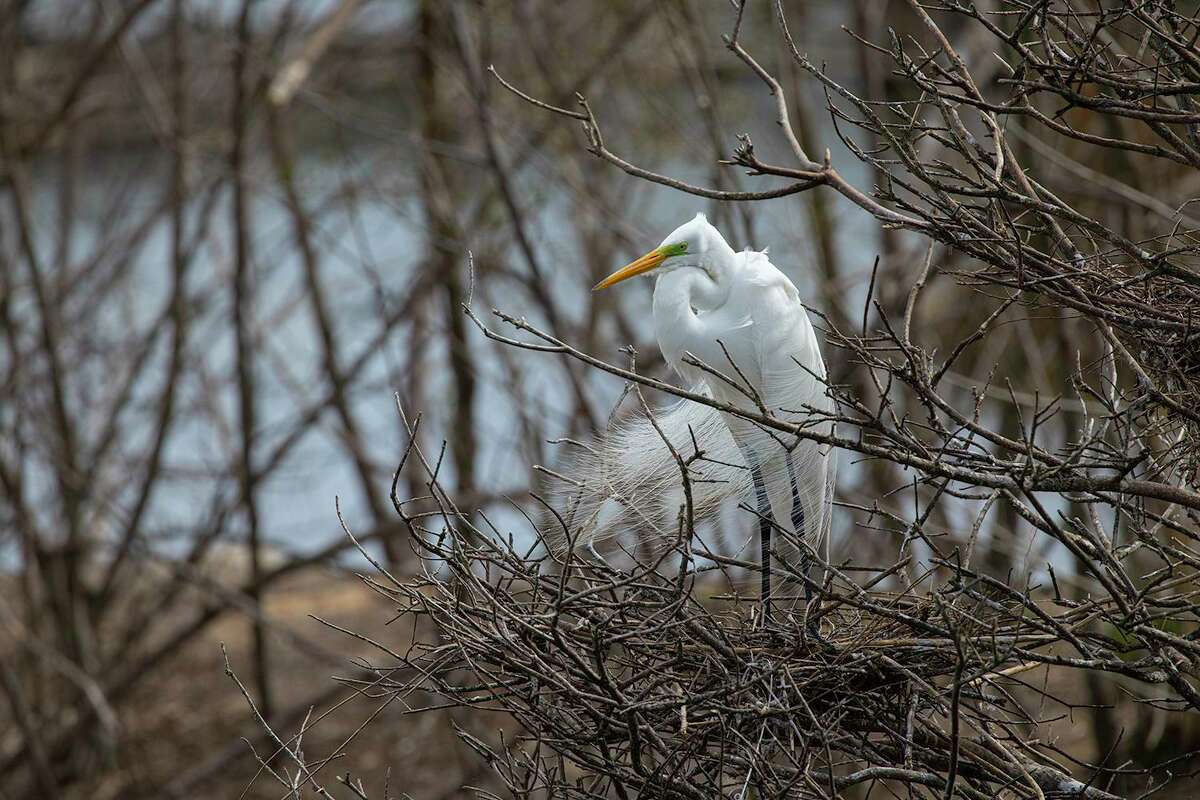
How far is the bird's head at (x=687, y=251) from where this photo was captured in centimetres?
218

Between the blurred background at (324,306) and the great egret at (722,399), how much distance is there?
1.83 m

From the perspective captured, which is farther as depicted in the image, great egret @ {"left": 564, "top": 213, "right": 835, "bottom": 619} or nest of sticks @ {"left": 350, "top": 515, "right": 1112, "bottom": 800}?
great egret @ {"left": 564, "top": 213, "right": 835, "bottom": 619}

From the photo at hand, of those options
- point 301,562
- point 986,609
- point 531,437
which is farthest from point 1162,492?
point 301,562

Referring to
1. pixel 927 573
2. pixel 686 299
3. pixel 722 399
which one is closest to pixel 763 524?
pixel 722 399

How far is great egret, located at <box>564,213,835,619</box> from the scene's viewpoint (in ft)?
7.22

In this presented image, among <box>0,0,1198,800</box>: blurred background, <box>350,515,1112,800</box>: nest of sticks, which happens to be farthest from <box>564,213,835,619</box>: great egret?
<box>0,0,1198,800</box>: blurred background

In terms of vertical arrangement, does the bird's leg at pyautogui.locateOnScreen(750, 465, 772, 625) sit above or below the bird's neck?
below

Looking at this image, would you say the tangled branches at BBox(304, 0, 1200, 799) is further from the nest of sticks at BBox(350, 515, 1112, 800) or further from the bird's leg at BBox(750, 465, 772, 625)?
the bird's leg at BBox(750, 465, 772, 625)

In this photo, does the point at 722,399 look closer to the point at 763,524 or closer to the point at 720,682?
the point at 763,524

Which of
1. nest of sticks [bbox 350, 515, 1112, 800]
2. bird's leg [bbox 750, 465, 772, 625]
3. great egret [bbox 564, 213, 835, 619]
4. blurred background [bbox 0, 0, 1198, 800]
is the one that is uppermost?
blurred background [bbox 0, 0, 1198, 800]

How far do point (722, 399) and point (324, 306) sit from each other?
3.66 meters

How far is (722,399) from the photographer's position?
2352 mm

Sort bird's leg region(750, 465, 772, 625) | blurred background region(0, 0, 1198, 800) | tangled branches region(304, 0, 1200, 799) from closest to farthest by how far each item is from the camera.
→ tangled branches region(304, 0, 1200, 799)
bird's leg region(750, 465, 772, 625)
blurred background region(0, 0, 1198, 800)

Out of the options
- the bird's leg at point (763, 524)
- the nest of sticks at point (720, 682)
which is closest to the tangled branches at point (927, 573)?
the nest of sticks at point (720, 682)
